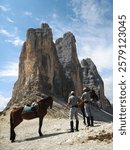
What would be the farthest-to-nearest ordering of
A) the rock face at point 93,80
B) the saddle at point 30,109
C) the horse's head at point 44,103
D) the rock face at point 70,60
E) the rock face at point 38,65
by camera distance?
the rock face at point 93,80 < the rock face at point 70,60 < the rock face at point 38,65 < the horse's head at point 44,103 < the saddle at point 30,109

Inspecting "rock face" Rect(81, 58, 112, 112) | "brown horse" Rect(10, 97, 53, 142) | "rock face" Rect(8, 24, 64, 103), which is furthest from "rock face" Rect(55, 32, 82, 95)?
"brown horse" Rect(10, 97, 53, 142)

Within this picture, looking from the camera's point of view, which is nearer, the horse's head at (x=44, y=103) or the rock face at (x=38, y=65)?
the horse's head at (x=44, y=103)

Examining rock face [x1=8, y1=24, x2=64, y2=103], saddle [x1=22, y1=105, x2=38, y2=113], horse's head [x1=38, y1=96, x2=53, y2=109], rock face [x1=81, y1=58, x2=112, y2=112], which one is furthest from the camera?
rock face [x1=81, y1=58, x2=112, y2=112]

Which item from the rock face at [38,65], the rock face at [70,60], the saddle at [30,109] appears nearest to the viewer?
the saddle at [30,109]

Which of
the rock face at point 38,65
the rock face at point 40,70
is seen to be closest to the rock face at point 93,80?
the rock face at point 40,70

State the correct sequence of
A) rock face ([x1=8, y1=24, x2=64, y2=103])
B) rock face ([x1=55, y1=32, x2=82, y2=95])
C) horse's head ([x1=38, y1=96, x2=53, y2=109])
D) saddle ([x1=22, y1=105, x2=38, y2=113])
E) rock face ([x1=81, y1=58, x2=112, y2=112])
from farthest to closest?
rock face ([x1=81, y1=58, x2=112, y2=112]) → rock face ([x1=55, y1=32, x2=82, y2=95]) → rock face ([x1=8, y1=24, x2=64, y2=103]) → horse's head ([x1=38, y1=96, x2=53, y2=109]) → saddle ([x1=22, y1=105, x2=38, y2=113])

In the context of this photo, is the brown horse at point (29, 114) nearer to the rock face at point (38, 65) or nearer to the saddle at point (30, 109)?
the saddle at point (30, 109)

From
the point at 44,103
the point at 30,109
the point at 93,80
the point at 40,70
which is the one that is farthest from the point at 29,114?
the point at 93,80

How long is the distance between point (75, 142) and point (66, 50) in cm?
4532

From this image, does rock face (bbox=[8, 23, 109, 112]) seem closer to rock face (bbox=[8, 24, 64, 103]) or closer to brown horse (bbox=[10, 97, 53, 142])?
rock face (bbox=[8, 24, 64, 103])

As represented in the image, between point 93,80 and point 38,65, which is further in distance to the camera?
point 93,80

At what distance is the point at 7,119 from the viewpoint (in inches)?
1060

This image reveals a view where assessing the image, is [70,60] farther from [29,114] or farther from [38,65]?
[29,114]

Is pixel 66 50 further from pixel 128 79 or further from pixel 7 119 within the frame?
pixel 128 79
